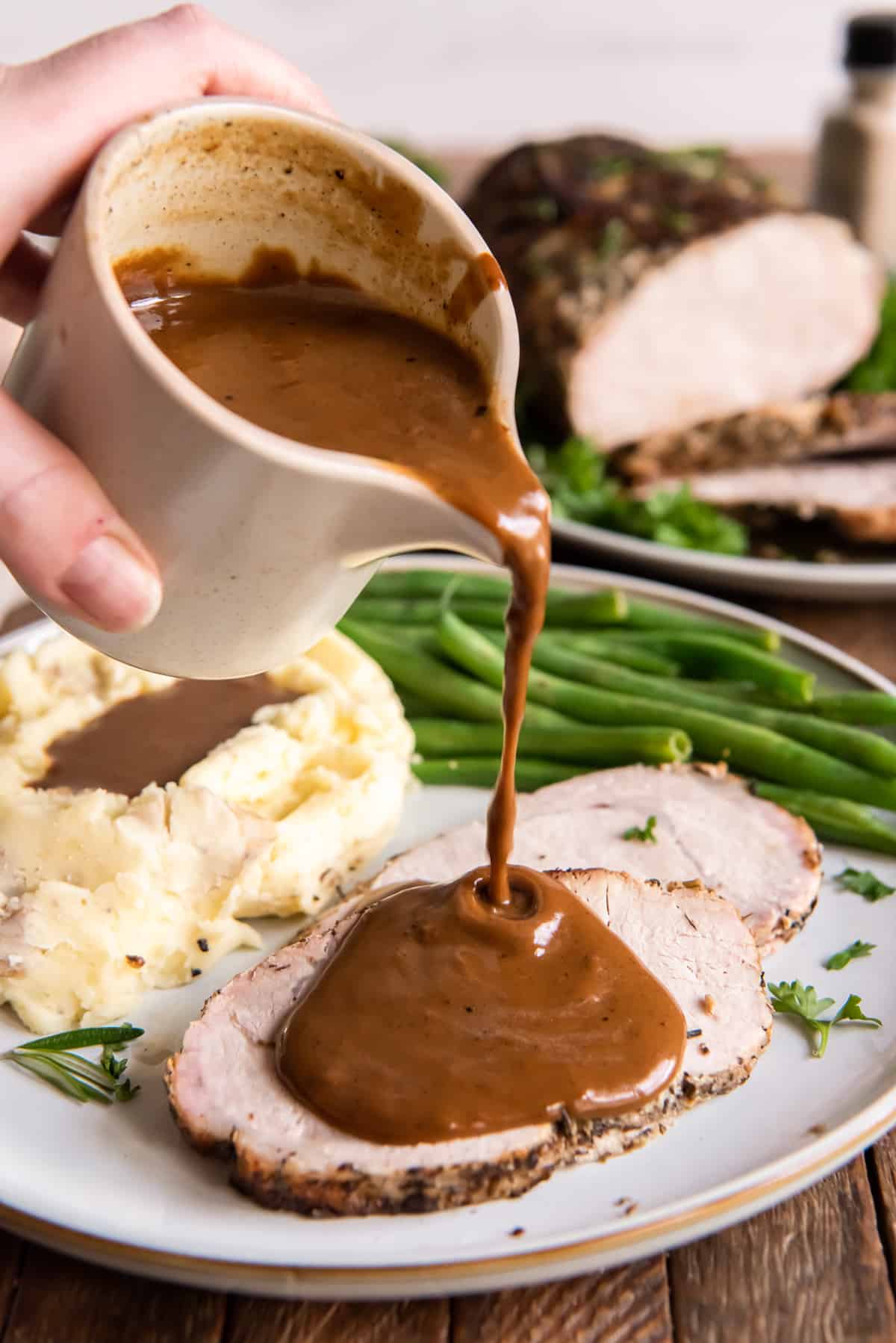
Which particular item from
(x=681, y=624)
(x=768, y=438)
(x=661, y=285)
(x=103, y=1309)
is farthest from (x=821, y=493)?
(x=103, y=1309)

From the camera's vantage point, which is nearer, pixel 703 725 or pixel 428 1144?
pixel 428 1144

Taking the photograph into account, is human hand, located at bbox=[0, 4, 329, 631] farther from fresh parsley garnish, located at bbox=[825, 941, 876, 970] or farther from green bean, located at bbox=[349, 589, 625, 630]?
green bean, located at bbox=[349, 589, 625, 630]

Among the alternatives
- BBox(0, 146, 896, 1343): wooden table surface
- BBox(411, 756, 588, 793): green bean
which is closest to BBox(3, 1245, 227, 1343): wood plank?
BBox(0, 146, 896, 1343): wooden table surface

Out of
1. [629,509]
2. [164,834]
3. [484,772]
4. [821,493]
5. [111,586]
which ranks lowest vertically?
[821,493]

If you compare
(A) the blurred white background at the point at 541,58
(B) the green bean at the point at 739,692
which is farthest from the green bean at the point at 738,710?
(A) the blurred white background at the point at 541,58

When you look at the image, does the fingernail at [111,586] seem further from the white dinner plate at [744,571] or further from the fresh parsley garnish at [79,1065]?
the white dinner plate at [744,571]

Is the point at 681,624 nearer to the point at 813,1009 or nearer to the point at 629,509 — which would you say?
the point at 629,509

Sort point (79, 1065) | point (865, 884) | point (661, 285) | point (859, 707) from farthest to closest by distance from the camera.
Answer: point (661, 285), point (859, 707), point (865, 884), point (79, 1065)

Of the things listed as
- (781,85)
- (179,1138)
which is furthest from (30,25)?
(179,1138)
